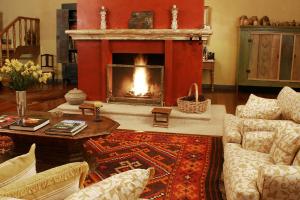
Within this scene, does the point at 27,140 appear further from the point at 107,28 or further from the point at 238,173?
the point at 107,28

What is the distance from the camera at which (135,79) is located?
5.41 metres

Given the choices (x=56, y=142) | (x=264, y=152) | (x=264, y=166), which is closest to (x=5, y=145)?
(x=56, y=142)

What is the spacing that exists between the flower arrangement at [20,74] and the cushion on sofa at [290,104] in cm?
227

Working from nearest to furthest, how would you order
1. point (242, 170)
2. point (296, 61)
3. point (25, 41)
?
1. point (242, 170)
2. point (296, 61)
3. point (25, 41)

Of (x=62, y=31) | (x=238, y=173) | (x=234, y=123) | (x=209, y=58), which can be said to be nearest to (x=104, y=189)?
(x=238, y=173)

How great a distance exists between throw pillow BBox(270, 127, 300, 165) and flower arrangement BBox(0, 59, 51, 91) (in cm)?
213

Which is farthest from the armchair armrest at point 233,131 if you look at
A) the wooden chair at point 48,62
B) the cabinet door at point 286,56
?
the wooden chair at point 48,62

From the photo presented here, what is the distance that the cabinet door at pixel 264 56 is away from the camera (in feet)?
22.7

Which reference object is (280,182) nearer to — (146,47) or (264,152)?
(264,152)

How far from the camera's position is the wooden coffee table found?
2.87m

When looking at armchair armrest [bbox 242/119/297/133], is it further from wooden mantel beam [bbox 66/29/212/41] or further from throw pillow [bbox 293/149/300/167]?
wooden mantel beam [bbox 66/29/212/41]

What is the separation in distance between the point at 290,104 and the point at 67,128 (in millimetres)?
1982

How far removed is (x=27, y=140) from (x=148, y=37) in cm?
265

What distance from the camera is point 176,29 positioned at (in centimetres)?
501
